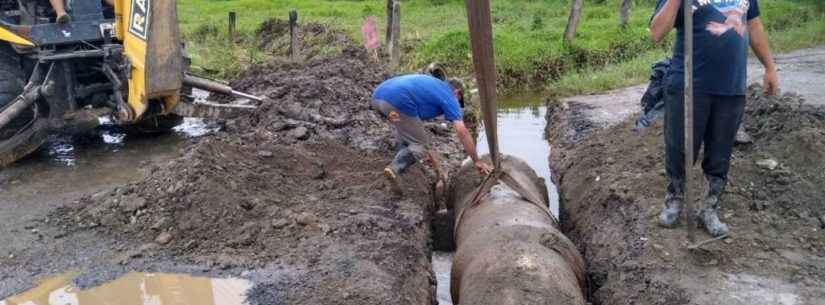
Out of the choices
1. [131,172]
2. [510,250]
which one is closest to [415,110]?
[510,250]

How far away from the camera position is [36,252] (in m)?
5.73

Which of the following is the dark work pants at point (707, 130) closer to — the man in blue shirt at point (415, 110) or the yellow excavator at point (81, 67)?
the man in blue shirt at point (415, 110)

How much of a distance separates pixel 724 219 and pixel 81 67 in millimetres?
6774

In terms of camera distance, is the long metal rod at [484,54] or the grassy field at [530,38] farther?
the grassy field at [530,38]

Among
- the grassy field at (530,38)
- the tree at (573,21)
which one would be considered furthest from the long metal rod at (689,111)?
the tree at (573,21)

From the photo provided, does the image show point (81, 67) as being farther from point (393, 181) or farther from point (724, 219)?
point (724, 219)

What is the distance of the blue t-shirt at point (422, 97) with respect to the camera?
20.2 feet

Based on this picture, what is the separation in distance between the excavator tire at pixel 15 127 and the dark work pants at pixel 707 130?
6.33 metres

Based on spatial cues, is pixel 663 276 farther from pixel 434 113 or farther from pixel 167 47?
pixel 167 47

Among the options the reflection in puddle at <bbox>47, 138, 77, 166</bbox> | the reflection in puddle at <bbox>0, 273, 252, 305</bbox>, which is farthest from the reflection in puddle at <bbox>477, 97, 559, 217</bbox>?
the reflection in puddle at <bbox>47, 138, 77, 166</bbox>

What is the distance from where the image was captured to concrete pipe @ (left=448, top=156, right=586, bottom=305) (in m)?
4.15

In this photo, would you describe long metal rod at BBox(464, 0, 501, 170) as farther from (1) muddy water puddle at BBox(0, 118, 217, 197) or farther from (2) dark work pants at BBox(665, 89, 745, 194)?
(1) muddy water puddle at BBox(0, 118, 217, 197)

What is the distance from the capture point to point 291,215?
5.90m

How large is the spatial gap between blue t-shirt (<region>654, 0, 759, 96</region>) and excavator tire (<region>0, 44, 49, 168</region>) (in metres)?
6.41
